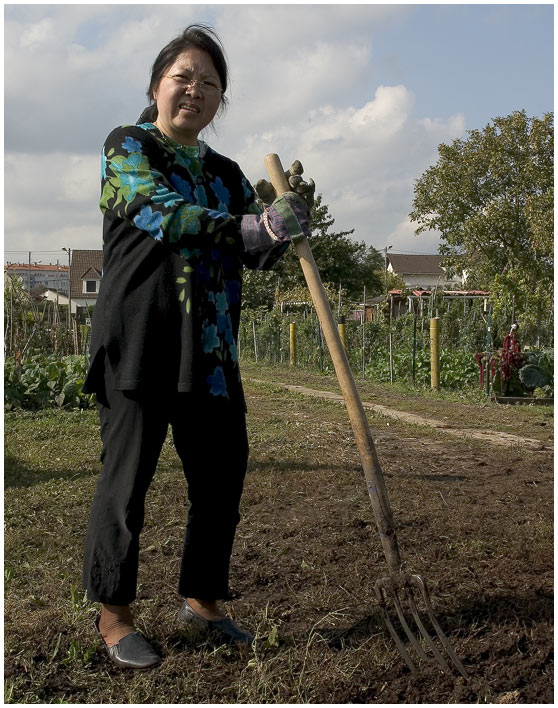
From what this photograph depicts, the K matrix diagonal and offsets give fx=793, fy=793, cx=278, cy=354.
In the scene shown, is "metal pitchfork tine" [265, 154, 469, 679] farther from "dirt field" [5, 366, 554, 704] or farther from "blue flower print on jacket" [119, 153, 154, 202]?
"blue flower print on jacket" [119, 153, 154, 202]

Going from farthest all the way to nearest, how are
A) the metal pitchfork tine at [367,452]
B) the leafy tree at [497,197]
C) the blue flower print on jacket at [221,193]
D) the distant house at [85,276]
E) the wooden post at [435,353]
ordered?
the distant house at [85,276], the leafy tree at [497,197], the wooden post at [435,353], the blue flower print on jacket at [221,193], the metal pitchfork tine at [367,452]

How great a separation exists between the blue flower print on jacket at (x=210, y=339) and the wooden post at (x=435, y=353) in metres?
9.75

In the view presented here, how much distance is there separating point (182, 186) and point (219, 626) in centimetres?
145

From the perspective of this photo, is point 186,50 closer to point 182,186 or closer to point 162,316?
point 182,186

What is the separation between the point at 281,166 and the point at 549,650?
182 cm

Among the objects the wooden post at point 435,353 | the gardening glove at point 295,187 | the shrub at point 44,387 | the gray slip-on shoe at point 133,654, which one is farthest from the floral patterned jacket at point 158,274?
the wooden post at point 435,353

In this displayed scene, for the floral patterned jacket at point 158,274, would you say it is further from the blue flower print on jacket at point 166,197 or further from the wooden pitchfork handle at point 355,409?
the wooden pitchfork handle at point 355,409

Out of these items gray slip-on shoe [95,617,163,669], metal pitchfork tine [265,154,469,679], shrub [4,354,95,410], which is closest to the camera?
gray slip-on shoe [95,617,163,669]

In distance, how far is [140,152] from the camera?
241 cm

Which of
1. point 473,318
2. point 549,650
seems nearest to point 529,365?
point 473,318

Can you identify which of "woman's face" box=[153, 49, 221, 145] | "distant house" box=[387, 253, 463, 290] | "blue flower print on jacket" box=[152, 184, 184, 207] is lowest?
"blue flower print on jacket" box=[152, 184, 184, 207]

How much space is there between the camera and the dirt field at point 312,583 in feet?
7.67

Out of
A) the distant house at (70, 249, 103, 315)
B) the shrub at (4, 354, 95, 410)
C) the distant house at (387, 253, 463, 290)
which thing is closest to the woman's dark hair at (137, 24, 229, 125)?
the shrub at (4, 354, 95, 410)

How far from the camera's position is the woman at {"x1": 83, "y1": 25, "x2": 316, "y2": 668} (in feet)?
7.77
